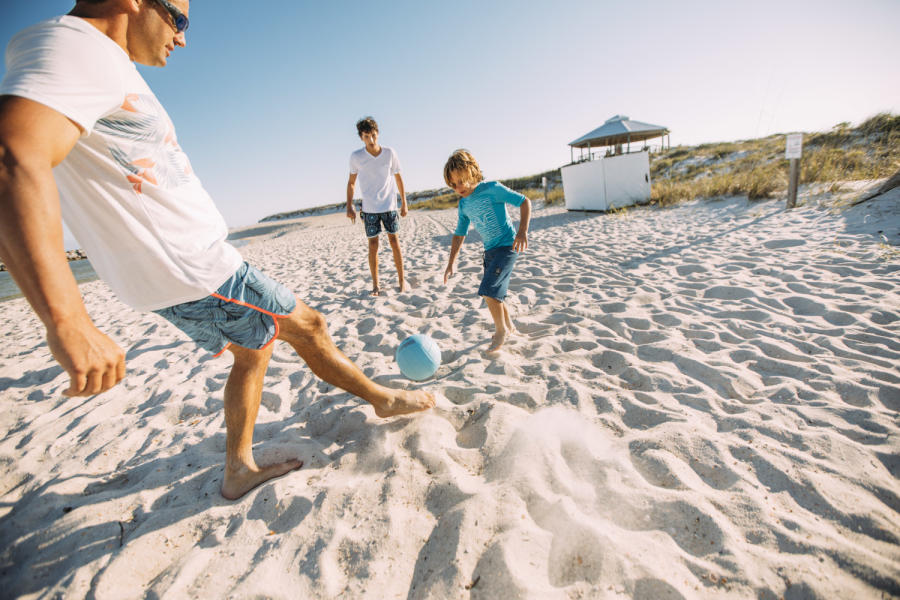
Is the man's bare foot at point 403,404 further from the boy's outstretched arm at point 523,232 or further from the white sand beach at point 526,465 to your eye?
the boy's outstretched arm at point 523,232

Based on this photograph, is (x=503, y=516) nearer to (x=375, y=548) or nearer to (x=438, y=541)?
(x=438, y=541)

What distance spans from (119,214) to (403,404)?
139cm

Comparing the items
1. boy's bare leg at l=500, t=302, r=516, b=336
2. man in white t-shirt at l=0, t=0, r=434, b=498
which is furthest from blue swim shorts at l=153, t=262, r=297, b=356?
boy's bare leg at l=500, t=302, r=516, b=336

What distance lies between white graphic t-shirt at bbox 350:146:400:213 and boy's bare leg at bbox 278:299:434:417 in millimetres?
2750

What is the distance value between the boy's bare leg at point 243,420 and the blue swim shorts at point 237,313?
9cm

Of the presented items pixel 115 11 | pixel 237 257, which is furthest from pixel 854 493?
pixel 115 11

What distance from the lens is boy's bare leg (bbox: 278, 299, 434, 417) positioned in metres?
1.61

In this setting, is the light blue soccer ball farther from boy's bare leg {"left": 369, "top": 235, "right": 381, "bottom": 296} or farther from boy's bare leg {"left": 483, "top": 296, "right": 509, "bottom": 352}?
boy's bare leg {"left": 369, "top": 235, "right": 381, "bottom": 296}

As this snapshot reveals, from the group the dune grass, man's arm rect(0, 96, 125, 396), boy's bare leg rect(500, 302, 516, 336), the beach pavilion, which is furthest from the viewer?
the beach pavilion

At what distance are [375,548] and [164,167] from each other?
1472 mm

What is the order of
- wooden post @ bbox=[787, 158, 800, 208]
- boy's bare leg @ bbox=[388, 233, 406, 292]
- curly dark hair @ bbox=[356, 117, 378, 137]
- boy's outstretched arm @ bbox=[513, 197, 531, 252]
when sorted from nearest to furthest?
1. boy's outstretched arm @ bbox=[513, 197, 531, 252]
2. curly dark hair @ bbox=[356, 117, 378, 137]
3. boy's bare leg @ bbox=[388, 233, 406, 292]
4. wooden post @ bbox=[787, 158, 800, 208]

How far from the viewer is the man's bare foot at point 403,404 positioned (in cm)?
193

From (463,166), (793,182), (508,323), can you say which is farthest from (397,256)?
(793,182)

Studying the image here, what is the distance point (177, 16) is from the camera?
1212 millimetres
